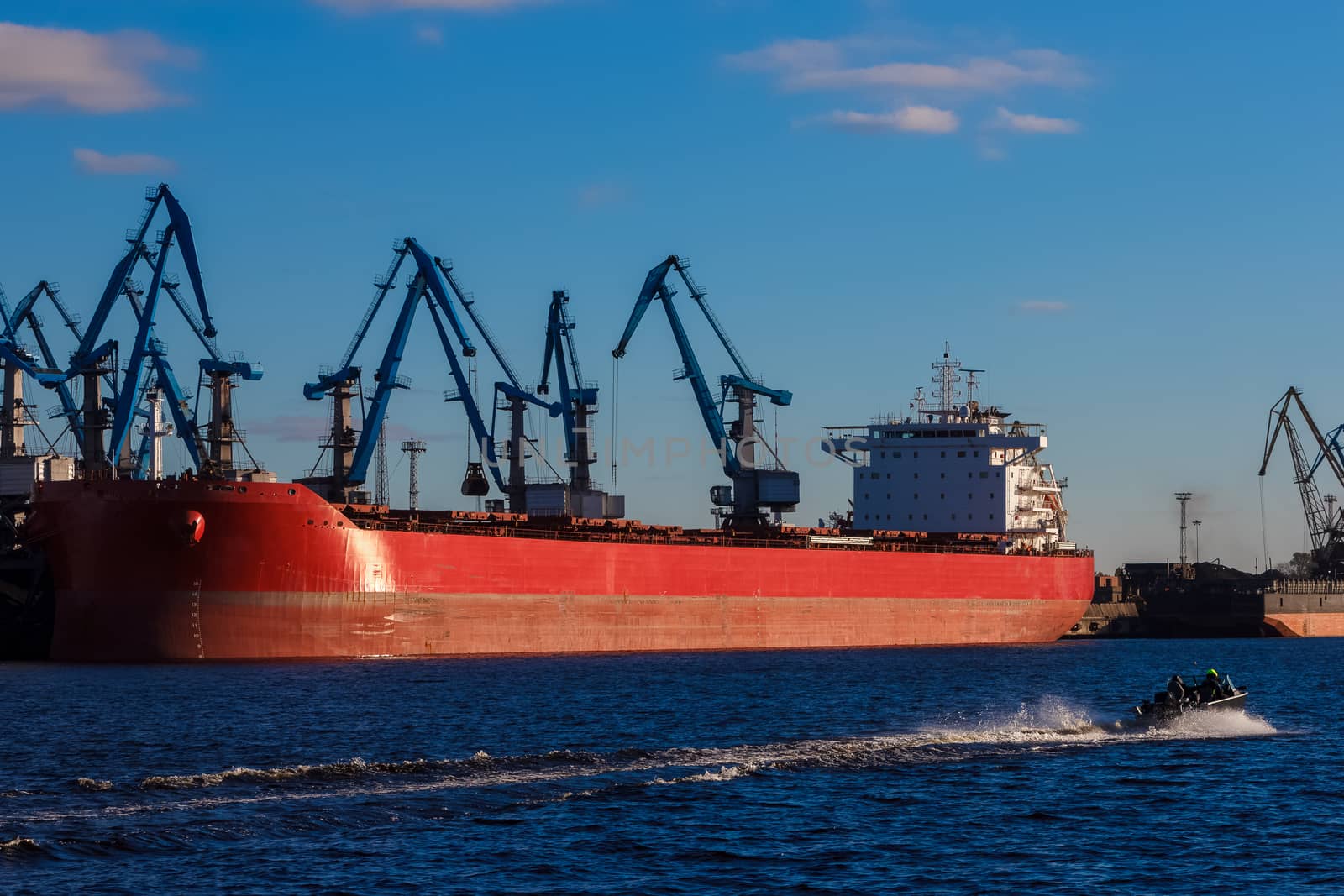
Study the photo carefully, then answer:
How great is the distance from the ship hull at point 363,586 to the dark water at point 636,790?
3257mm

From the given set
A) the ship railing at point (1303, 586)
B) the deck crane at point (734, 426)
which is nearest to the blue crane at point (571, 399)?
the deck crane at point (734, 426)

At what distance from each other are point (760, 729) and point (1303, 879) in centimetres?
1275

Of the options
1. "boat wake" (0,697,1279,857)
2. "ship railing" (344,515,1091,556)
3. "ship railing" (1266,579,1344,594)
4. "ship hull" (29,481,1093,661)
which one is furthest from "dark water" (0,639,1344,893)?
"ship railing" (1266,579,1344,594)

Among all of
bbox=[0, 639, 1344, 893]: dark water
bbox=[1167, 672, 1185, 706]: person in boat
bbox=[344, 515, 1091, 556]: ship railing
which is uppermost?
bbox=[344, 515, 1091, 556]: ship railing

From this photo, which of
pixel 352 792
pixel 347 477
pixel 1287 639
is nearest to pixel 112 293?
pixel 347 477

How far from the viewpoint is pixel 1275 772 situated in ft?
83.1

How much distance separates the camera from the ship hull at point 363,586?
133 feet

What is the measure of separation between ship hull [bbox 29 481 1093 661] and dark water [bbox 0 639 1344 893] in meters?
3.26

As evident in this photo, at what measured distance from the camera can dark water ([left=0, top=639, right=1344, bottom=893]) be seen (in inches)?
Result: 693

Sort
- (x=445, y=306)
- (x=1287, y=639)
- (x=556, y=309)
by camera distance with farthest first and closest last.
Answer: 1. (x=1287, y=639)
2. (x=556, y=309)
3. (x=445, y=306)

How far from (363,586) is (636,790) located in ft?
70.9

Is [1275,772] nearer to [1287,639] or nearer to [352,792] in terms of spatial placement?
[352,792]

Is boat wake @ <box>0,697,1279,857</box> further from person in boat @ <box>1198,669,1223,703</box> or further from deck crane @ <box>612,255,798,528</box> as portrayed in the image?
A: deck crane @ <box>612,255,798,528</box>

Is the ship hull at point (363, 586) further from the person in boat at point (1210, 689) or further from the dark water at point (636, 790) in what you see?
the person in boat at point (1210, 689)
